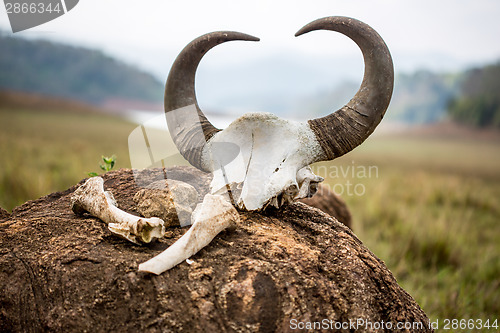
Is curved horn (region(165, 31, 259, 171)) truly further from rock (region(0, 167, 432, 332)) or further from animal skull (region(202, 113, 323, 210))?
rock (region(0, 167, 432, 332))

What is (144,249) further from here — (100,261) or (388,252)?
(388,252)

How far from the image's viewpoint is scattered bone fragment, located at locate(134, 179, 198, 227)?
2098 mm

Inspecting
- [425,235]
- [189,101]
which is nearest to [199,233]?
[189,101]

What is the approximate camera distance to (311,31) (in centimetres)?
253

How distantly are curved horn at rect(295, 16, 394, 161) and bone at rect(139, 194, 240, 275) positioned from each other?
762 mm

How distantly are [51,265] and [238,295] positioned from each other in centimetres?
97

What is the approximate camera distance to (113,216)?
2.05 metres

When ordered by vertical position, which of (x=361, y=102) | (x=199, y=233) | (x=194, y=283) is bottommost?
(x=194, y=283)

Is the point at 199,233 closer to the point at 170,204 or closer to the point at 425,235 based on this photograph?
the point at 170,204

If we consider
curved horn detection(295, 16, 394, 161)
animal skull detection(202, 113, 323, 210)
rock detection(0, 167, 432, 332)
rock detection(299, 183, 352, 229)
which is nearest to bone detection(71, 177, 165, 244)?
rock detection(0, 167, 432, 332)

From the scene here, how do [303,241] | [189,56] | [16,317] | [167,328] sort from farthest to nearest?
1. [189,56]
2. [303,241]
3. [16,317]
4. [167,328]

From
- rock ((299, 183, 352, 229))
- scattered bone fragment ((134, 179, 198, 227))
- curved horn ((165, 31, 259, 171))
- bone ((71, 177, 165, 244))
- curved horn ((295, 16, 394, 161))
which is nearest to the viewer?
bone ((71, 177, 165, 244))

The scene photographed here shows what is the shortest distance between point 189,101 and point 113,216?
0.94 meters

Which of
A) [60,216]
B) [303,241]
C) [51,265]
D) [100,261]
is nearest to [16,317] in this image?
[51,265]
